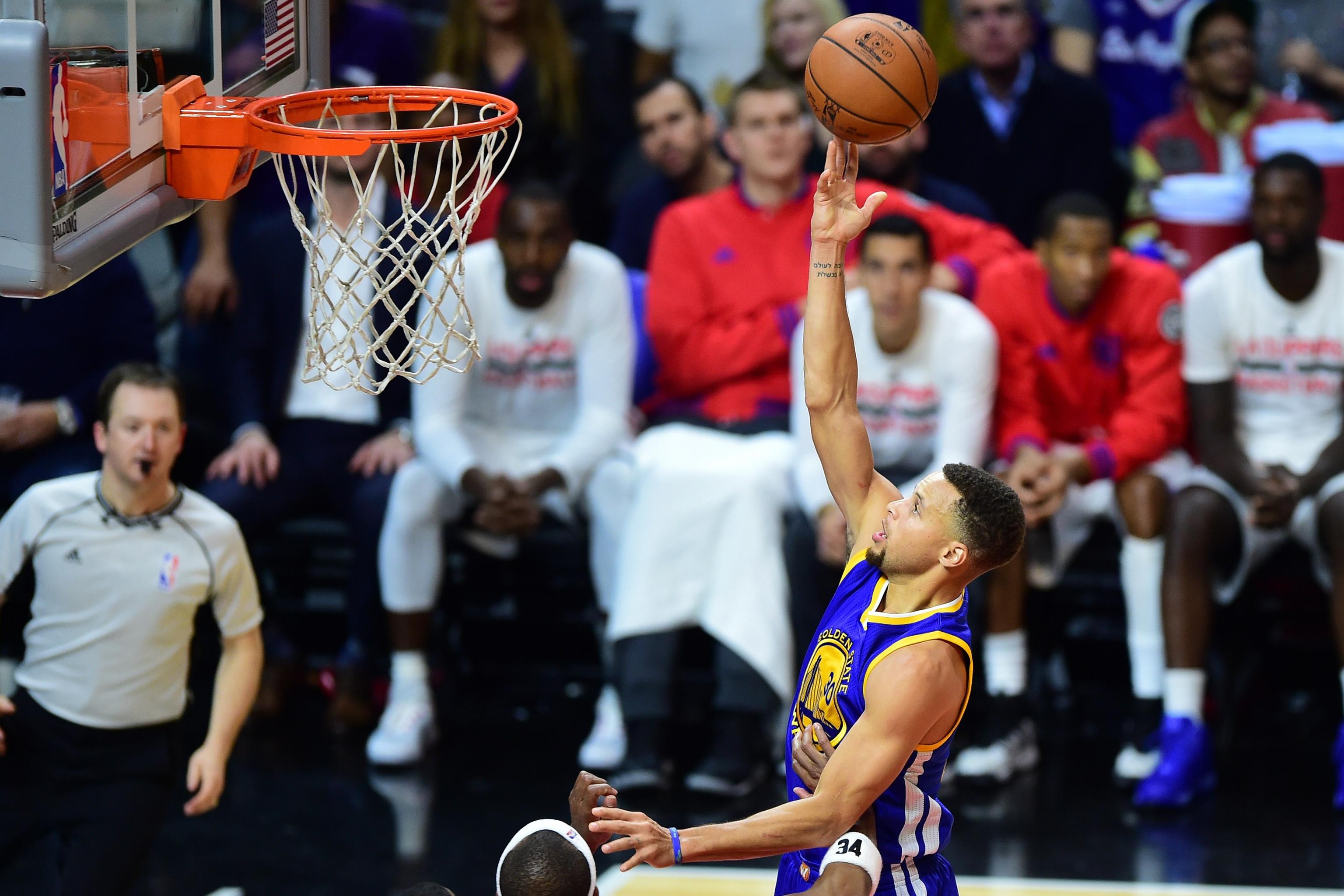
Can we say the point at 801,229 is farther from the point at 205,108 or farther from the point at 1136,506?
the point at 205,108

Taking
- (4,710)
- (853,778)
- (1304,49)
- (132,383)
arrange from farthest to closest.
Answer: (1304,49) → (132,383) → (4,710) → (853,778)

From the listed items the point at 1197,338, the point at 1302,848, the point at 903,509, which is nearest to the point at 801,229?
the point at 1197,338

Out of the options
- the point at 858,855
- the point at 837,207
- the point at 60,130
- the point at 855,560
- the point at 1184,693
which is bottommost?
the point at 1184,693

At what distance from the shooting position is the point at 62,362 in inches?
231

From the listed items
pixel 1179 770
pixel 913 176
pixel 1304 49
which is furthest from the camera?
pixel 1304 49

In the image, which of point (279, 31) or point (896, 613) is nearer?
point (896, 613)

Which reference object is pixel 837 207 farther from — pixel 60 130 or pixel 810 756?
pixel 60 130

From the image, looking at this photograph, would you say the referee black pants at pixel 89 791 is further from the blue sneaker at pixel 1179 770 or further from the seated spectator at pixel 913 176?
the seated spectator at pixel 913 176

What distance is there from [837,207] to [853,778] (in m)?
1.15

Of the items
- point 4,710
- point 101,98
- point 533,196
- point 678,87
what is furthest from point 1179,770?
point 101,98

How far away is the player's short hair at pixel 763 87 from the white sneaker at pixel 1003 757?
2.23 metres

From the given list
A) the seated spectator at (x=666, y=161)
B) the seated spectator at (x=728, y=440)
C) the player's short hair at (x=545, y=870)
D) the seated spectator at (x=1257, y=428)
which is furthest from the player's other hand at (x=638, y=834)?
the seated spectator at (x=666, y=161)

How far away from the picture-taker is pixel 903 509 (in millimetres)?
3188

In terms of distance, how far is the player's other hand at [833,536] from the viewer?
211 inches
